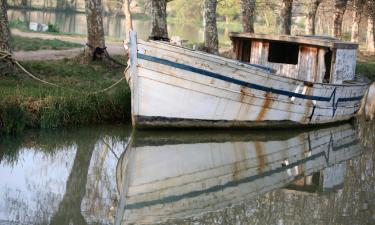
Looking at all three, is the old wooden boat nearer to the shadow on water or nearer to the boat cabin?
the boat cabin

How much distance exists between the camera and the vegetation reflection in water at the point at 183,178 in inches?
356

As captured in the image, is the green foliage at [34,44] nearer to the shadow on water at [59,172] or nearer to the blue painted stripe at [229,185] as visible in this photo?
the shadow on water at [59,172]

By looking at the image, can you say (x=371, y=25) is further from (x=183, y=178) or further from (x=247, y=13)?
(x=183, y=178)

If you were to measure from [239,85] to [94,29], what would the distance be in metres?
5.15

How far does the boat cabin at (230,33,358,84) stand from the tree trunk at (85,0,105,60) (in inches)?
140

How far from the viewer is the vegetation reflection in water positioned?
9039mm

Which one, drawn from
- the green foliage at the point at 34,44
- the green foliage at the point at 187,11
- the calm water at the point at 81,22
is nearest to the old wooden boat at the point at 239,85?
the green foliage at the point at 34,44

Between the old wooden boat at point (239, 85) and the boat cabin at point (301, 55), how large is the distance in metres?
0.03

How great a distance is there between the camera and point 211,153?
503 inches

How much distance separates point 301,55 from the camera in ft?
53.2

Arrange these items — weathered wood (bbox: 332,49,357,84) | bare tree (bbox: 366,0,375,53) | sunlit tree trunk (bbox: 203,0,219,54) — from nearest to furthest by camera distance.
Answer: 1. weathered wood (bbox: 332,49,357,84)
2. sunlit tree trunk (bbox: 203,0,219,54)
3. bare tree (bbox: 366,0,375,53)

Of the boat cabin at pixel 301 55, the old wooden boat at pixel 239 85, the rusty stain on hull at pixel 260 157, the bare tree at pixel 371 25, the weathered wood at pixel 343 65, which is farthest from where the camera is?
the bare tree at pixel 371 25

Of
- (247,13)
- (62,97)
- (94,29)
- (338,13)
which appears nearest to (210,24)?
(247,13)

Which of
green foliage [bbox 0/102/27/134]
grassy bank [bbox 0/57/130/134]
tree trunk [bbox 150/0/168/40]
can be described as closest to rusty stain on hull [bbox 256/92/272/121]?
grassy bank [bbox 0/57/130/134]
